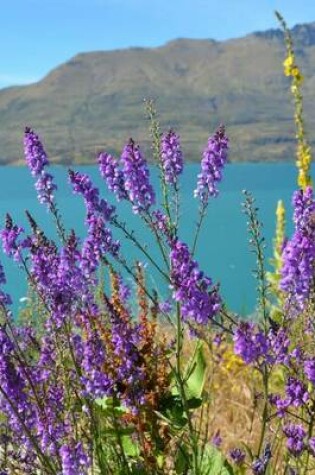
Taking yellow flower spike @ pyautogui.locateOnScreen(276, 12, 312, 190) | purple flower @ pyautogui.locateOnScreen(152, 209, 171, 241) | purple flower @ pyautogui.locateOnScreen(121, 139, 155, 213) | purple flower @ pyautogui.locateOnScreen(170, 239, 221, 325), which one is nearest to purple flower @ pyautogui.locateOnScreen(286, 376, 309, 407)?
purple flower @ pyautogui.locateOnScreen(170, 239, 221, 325)

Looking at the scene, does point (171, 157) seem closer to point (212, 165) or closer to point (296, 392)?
point (212, 165)

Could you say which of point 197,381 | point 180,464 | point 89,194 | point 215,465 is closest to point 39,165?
point 89,194

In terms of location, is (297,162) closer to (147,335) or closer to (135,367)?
(147,335)

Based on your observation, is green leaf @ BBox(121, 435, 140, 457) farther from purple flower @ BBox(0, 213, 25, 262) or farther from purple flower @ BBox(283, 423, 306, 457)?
purple flower @ BBox(0, 213, 25, 262)

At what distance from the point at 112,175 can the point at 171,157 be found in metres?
0.32

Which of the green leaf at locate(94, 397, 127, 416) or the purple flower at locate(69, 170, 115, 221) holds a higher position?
the purple flower at locate(69, 170, 115, 221)

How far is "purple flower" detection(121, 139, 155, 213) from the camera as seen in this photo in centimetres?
390

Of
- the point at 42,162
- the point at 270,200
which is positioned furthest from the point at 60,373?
the point at 270,200

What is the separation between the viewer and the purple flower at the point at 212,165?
3.91 m

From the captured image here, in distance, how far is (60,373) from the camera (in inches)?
171

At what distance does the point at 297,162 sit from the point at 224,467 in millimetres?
3901

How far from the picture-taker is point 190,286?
321cm

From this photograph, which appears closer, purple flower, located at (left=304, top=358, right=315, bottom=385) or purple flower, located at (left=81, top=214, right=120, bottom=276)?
purple flower, located at (left=304, top=358, right=315, bottom=385)

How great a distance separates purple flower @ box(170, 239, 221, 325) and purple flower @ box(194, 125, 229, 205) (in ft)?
2.56
